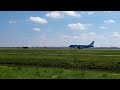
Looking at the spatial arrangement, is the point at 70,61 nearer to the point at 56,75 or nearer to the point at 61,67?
the point at 61,67

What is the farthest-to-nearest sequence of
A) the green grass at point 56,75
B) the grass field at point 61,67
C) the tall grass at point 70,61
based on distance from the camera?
the tall grass at point 70,61 < the grass field at point 61,67 < the green grass at point 56,75

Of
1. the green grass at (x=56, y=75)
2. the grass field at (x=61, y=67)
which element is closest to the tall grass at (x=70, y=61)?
the grass field at (x=61, y=67)

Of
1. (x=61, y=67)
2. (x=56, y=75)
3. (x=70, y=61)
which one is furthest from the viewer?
(x=70, y=61)

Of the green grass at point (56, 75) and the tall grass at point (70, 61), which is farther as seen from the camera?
the tall grass at point (70, 61)

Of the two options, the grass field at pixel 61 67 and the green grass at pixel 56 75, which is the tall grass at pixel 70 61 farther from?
the green grass at pixel 56 75

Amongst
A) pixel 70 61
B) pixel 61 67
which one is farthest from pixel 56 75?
pixel 70 61
